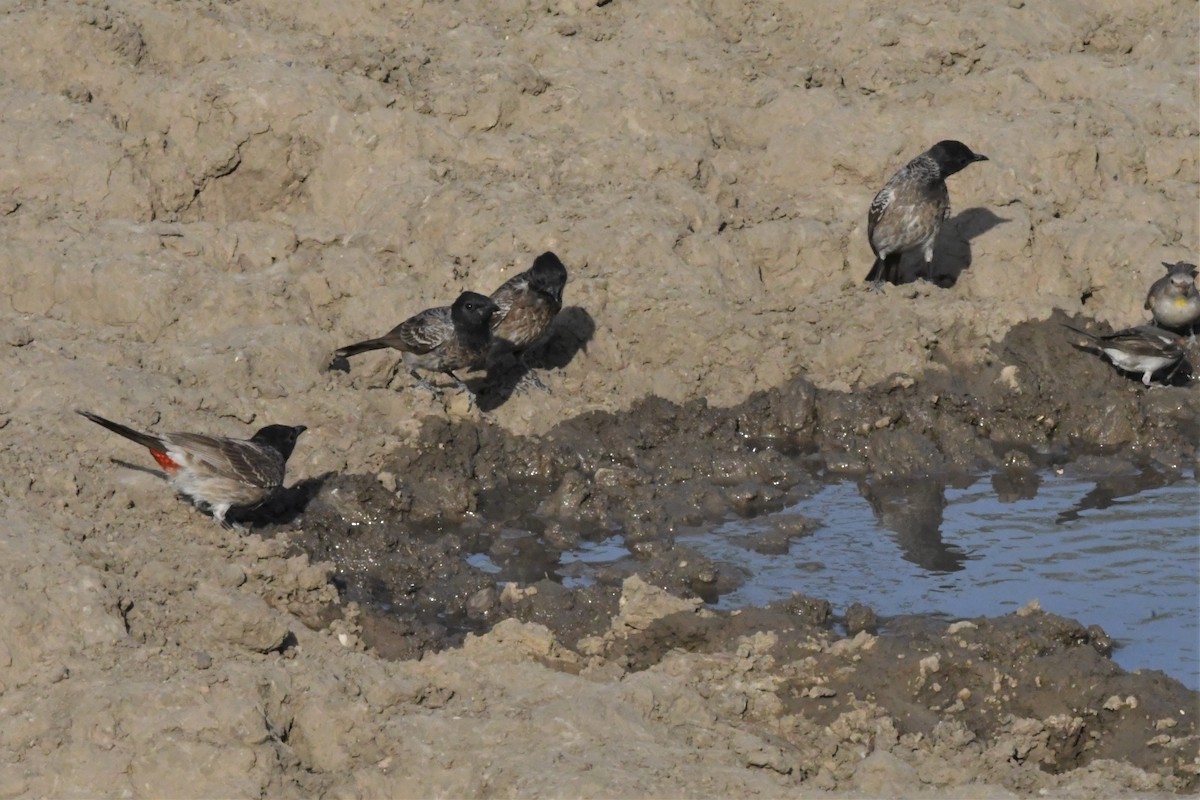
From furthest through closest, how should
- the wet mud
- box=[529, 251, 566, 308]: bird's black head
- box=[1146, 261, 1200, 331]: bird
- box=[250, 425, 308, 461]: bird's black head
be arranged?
box=[1146, 261, 1200, 331]: bird
box=[529, 251, 566, 308]: bird's black head
box=[250, 425, 308, 461]: bird's black head
the wet mud

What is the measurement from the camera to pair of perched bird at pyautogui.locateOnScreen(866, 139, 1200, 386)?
12.6m

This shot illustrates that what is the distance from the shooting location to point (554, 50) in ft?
47.5

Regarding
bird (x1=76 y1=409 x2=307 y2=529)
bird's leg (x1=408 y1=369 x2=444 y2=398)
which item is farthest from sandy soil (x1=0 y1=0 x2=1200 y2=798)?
bird (x1=76 y1=409 x2=307 y2=529)

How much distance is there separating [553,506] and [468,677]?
2.91 meters

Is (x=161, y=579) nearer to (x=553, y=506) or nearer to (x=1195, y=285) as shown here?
(x=553, y=506)

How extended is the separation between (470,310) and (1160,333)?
5.57 metres

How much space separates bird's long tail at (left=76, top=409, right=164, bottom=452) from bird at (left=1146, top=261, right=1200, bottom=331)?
812 centimetres

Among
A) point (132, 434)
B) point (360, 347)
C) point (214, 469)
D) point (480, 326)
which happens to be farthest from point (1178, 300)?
point (132, 434)

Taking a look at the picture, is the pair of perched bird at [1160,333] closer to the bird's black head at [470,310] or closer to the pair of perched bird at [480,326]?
the pair of perched bird at [480,326]

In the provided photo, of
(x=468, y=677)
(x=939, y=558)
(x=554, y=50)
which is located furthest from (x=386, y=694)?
(x=554, y=50)

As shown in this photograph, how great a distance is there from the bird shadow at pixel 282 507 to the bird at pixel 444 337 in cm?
124

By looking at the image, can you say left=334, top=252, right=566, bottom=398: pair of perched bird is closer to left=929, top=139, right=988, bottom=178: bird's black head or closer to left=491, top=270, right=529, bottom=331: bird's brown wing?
left=491, top=270, right=529, bottom=331: bird's brown wing

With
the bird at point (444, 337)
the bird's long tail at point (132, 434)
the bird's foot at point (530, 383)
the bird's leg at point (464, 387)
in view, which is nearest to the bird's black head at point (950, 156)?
the bird's foot at point (530, 383)

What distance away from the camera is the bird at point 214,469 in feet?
31.1
